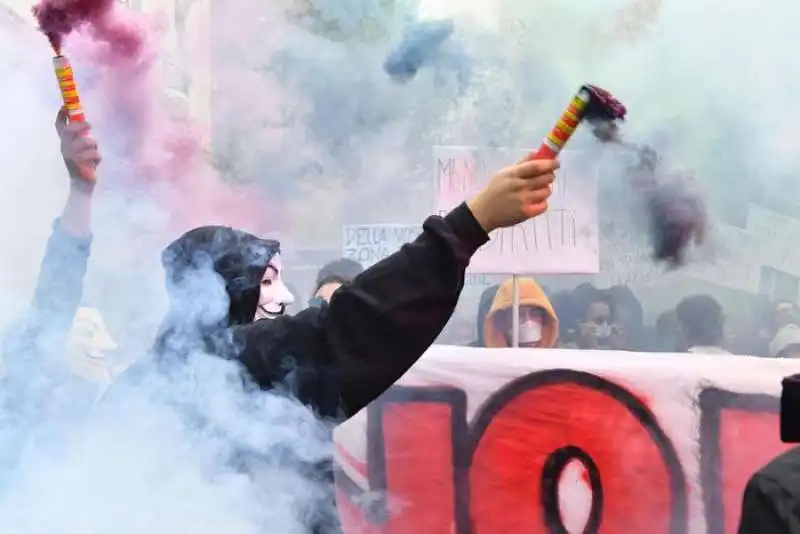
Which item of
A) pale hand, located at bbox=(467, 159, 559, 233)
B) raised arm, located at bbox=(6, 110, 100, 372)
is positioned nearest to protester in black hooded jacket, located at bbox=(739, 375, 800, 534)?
pale hand, located at bbox=(467, 159, 559, 233)

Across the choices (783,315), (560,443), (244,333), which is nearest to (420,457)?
(560,443)

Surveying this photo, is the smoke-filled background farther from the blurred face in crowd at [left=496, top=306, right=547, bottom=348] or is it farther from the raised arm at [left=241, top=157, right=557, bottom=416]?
the raised arm at [left=241, top=157, right=557, bottom=416]

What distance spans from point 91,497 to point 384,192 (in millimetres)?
846

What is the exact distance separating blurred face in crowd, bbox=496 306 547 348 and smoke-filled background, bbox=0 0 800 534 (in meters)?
0.07

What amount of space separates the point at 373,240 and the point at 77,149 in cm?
62

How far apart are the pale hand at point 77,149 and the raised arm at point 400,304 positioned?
0.51 m

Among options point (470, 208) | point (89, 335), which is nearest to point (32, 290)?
point (89, 335)

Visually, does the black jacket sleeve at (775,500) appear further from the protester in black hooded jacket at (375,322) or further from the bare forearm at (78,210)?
the bare forearm at (78,210)

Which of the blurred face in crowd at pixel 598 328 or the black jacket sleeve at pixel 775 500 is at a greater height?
the blurred face in crowd at pixel 598 328

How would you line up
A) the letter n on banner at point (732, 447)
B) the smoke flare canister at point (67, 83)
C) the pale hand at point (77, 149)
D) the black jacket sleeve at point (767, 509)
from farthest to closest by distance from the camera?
the letter n on banner at point (732, 447) → the pale hand at point (77, 149) → the smoke flare canister at point (67, 83) → the black jacket sleeve at point (767, 509)

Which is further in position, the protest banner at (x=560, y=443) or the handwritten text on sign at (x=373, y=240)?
the handwritten text on sign at (x=373, y=240)

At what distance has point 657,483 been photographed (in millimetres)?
1687

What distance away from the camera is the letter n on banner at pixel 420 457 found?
5.92 ft

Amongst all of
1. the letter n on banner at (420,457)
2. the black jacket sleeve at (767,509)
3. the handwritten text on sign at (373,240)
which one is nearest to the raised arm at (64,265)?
the handwritten text on sign at (373,240)
